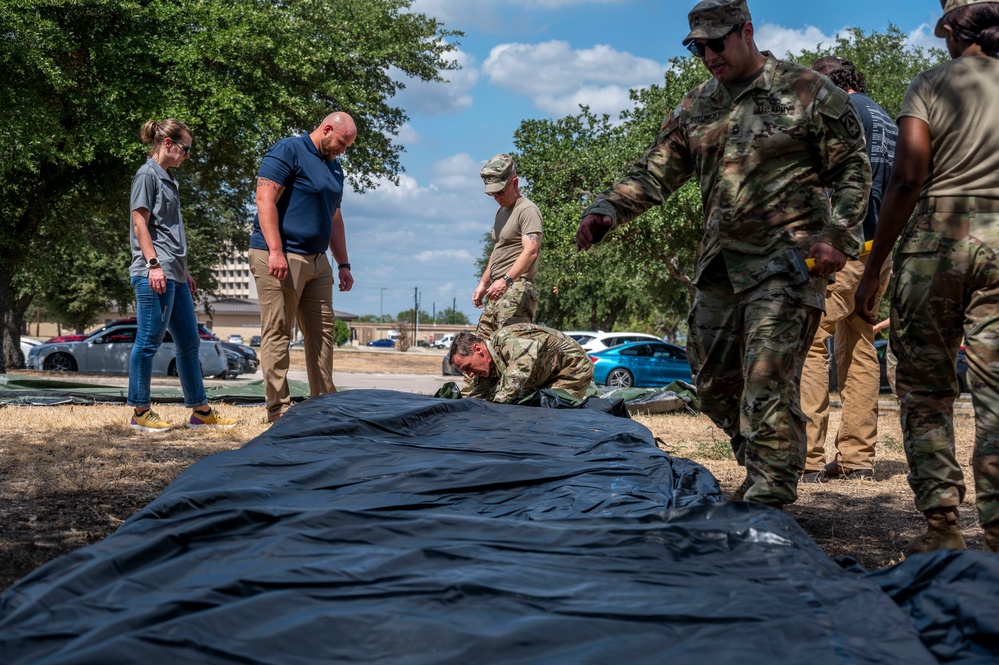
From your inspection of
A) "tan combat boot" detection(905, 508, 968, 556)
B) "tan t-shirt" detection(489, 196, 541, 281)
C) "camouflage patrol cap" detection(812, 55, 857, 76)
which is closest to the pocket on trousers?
"tan combat boot" detection(905, 508, 968, 556)

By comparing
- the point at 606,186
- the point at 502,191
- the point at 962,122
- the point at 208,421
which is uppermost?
the point at 606,186

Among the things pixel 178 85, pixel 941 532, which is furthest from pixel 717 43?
pixel 178 85

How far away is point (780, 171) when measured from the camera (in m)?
3.66

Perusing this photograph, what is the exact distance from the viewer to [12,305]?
27781 mm

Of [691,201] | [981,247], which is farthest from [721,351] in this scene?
[691,201]

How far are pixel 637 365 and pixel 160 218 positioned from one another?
13.1m

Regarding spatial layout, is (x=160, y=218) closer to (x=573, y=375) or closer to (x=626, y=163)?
(x=573, y=375)

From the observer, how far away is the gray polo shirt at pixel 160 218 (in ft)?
20.2

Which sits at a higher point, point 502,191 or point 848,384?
point 502,191

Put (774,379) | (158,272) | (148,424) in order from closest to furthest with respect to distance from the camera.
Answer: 1. (774,379)
2. (158,272)
3. (148,424)

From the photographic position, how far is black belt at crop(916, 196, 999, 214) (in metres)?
3.13

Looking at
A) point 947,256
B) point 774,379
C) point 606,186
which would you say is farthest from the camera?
point 606,186

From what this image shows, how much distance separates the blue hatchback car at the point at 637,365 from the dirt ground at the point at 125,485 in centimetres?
1056

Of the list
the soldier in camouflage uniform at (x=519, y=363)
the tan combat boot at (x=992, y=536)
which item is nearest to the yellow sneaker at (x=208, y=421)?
the soldier in camouflage uniform at (x=519, y=363)
